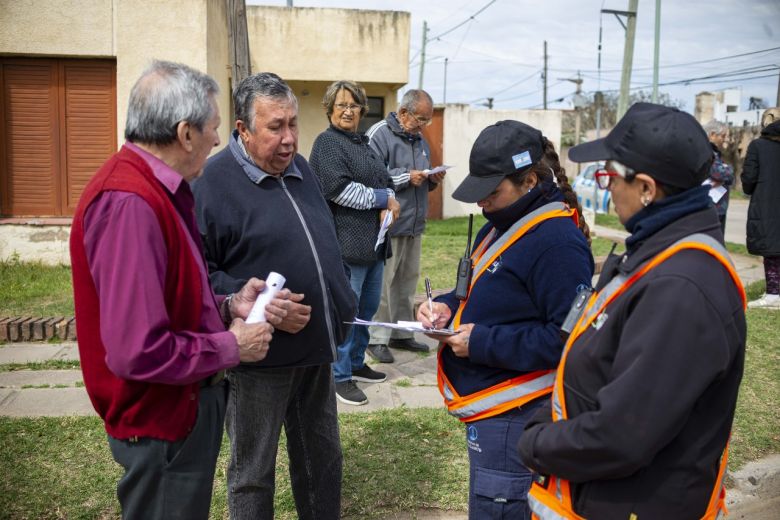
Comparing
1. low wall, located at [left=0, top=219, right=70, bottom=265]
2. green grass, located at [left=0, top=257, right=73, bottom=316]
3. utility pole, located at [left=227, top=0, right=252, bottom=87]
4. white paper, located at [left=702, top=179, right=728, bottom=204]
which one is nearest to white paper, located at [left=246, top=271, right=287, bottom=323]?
utility pole, located at [left=227, top=0, right=252, bottom=87]

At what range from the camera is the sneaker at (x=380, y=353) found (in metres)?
6.25

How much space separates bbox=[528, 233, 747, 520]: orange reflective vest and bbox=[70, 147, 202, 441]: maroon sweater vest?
3.84ft

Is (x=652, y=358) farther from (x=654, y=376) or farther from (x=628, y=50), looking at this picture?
(x=628, y=50)

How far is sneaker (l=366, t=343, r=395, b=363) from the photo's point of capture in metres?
6.25

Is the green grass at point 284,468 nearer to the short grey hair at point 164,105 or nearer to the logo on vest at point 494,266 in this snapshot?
the logo on vest at point 494,266

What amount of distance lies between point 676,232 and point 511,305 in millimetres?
827

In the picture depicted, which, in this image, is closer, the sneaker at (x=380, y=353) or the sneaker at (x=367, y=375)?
the sneaker at (x=367, y=375)

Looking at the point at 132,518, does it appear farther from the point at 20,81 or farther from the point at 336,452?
the point at 20,81

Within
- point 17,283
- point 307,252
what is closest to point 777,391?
point 307,252

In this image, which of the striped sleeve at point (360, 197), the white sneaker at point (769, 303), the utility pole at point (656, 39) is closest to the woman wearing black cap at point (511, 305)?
the striped sleeve at point (360, 197)

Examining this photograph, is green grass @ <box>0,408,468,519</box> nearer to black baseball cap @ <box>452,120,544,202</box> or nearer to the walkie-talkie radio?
the walkie-talkie radio

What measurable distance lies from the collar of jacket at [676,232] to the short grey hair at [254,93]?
1699 millimetres

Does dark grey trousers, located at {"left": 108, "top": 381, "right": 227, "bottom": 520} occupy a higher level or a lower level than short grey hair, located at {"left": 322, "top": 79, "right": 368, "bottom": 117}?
lower

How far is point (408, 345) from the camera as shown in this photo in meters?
6.68
